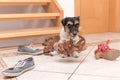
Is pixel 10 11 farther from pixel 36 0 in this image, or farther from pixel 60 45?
pixel 60 45

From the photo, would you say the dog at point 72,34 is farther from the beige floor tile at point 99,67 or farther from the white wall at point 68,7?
the white wall at point 68,7

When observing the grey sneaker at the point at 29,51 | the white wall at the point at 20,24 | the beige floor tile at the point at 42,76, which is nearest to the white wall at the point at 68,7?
the white wall at the point at 20,24

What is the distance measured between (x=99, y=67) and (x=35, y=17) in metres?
0.88

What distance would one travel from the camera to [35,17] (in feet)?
6.23

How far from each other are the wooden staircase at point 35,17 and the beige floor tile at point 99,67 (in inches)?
20.8

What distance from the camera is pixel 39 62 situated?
138 cm

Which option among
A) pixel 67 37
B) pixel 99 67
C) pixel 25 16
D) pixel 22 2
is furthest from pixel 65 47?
pixel 22 2

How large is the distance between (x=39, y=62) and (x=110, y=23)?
1.56m

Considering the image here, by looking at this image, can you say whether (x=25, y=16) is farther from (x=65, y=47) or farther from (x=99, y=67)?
(x=99, y=67)

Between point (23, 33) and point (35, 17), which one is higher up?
point (35, 17)

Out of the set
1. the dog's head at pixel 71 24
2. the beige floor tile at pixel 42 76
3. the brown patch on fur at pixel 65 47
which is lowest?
the beige floor tile at pixel 42 76

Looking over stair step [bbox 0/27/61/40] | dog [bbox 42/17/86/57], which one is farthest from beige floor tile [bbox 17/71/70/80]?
stair step [bbox 0/27/61/40]

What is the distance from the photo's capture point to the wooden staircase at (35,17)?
66.7 inches

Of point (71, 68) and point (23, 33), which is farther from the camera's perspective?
point (23, 33)
